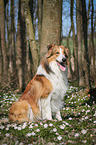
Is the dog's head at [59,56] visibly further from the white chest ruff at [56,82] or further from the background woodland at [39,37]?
the background woodland at [39,37]

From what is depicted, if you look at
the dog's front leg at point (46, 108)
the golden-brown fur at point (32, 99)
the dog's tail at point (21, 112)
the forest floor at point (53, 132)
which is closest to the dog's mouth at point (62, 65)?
the golden-brown fur at point (32, 99)

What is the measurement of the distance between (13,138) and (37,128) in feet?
2.66

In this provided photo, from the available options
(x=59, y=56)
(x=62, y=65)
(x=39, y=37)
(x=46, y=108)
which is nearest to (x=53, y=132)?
(x=46, y=108)

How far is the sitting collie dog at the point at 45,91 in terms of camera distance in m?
4.82

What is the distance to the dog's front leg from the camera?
16.2 feet

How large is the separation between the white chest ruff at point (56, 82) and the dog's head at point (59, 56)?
0.13m

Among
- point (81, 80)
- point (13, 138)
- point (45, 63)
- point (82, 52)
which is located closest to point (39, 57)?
point (45, 63)

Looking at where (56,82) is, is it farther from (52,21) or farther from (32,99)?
(52,21)

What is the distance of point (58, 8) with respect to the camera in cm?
610

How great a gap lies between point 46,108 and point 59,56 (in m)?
1.53

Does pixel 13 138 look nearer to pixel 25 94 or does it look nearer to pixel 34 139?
pixel 34 139

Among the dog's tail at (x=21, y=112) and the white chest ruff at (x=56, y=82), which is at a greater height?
the white chest ruff at (x=56, y=82)

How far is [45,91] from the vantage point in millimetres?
4898

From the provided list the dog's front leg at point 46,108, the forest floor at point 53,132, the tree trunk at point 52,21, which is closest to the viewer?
the forest floor at point 53,132
